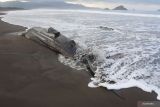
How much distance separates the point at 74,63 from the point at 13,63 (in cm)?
148

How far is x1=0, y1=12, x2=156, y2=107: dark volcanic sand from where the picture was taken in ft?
19.4

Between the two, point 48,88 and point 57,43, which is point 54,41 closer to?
point 57,43

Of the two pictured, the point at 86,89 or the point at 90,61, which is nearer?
the point at 86,89

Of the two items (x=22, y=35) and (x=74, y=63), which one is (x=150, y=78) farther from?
(x=22, y=35)

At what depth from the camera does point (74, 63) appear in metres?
8.38

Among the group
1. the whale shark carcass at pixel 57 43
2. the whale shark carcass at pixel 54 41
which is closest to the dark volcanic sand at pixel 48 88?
the whale shark carcass at pixel 57 43

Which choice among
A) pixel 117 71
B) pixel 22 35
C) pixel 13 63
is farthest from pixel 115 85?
pixel 22 35

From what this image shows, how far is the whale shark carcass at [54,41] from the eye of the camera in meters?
9.29

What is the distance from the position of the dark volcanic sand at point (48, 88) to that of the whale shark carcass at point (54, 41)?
892 mm

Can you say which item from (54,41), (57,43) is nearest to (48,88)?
(57,43)

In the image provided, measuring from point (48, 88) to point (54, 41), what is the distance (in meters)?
3.39

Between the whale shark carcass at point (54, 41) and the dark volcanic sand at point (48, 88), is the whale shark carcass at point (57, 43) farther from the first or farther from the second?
the dark volcanic sand at point (48, 88)

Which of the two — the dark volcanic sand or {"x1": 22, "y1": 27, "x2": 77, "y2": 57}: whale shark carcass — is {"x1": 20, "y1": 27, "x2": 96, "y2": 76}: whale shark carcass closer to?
{"x1": 22, "y1": 27, "x2": 77, "y2": 57}: whale shark carcass

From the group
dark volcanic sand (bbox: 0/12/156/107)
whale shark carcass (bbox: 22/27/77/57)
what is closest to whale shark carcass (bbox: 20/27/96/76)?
whale shark carcass (bbox: 22/27/77/57)
